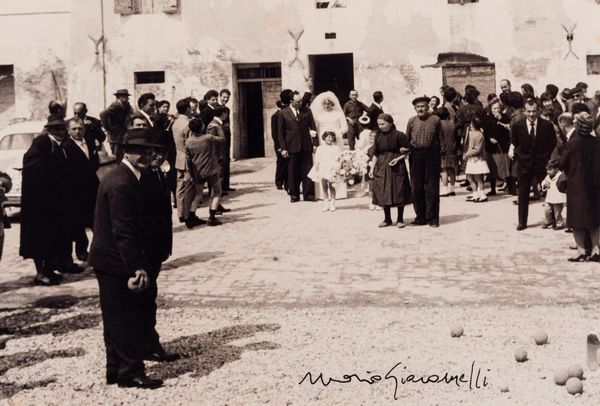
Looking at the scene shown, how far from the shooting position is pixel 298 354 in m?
7.56

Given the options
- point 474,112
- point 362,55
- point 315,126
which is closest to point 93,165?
point 315,126

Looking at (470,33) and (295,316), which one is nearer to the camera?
(295,316)

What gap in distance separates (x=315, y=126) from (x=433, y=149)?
4.43 m

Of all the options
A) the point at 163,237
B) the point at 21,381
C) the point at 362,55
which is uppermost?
the point at 362,55

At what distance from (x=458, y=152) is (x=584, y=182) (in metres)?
9.22

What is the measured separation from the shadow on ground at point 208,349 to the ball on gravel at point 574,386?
94.8 inches

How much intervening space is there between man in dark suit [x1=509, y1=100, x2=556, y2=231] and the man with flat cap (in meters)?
1.20

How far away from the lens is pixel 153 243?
7418 millimetres

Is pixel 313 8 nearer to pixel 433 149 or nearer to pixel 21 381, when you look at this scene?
pixel 433 149

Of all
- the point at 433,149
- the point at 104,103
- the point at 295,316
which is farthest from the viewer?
the point at 104,103

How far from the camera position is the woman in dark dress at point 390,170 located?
14.2m

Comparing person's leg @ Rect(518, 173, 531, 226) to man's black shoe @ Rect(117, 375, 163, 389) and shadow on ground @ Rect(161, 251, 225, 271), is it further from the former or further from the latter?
man's black shoe @ Rect(117, 375, 163, 389)

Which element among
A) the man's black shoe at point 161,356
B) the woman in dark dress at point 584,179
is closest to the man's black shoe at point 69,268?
the man's black shoe at point 161,356
